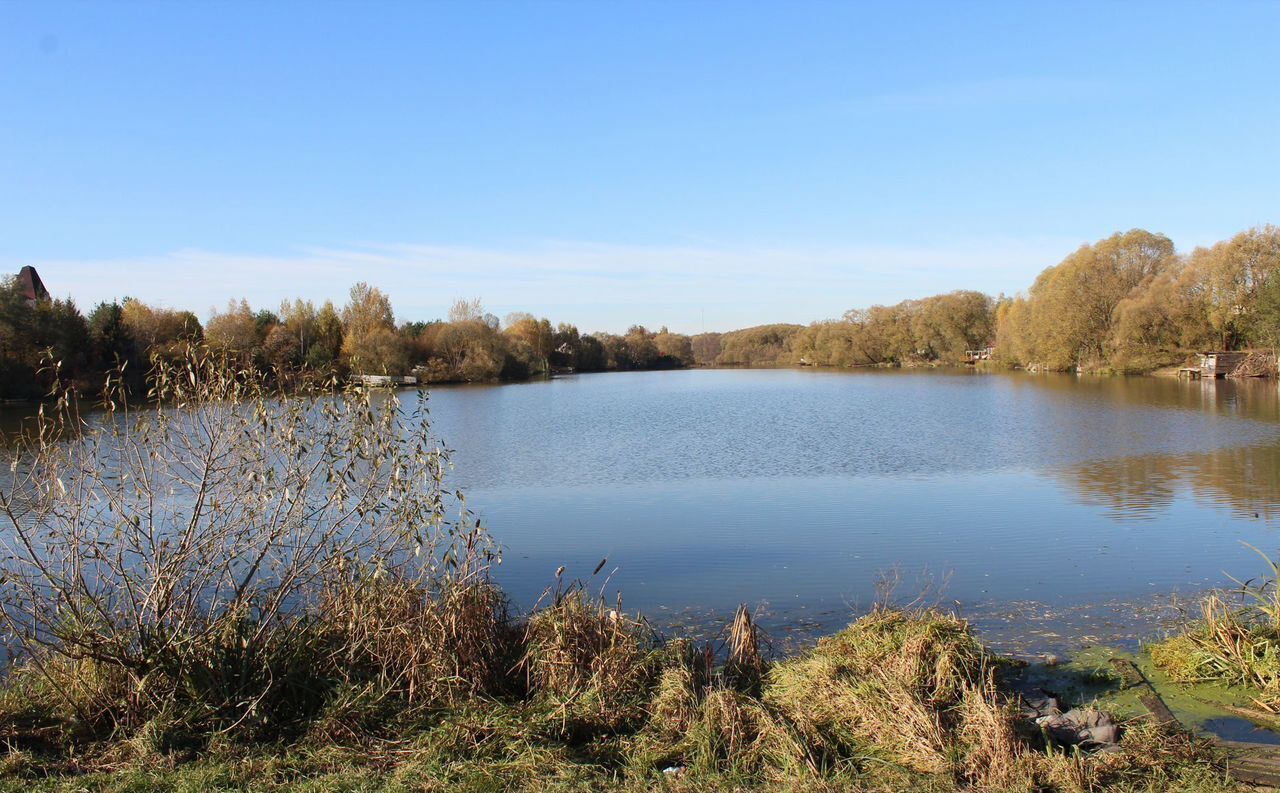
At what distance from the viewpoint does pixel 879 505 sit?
14000 mm

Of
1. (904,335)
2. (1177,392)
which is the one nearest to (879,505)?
(1177,392)

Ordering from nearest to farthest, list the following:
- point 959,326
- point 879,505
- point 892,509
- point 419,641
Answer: point 419,641 → point 892,509 → point 879,505 → point 959,326

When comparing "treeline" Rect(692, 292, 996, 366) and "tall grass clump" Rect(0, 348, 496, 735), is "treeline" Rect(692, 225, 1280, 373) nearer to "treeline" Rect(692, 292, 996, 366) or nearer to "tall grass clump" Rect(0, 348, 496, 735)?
"treeline" Rect(692, 292, 996, 366)

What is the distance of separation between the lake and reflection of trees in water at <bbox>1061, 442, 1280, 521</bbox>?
0.19ft

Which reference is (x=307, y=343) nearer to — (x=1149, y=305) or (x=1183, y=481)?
(x=1183, y=481)

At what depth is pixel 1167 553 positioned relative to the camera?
1060cm

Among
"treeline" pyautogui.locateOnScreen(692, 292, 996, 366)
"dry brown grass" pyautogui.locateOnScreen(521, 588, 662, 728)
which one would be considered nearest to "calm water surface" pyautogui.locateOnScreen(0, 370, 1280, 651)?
"dry brown grass" pyautogui.locateOnScreen(521, 588, 662, 728)

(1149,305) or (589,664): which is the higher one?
(1149,305)

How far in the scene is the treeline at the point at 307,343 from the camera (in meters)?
7.84

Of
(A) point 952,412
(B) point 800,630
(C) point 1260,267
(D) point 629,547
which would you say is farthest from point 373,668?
(C) point 1260,267

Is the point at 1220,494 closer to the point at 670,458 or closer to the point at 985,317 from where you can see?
the point at 670,458

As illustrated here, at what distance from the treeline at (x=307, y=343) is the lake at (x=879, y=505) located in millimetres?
3576

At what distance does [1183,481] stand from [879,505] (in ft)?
20.1

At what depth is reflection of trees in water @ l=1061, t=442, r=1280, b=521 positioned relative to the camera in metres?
13.4
